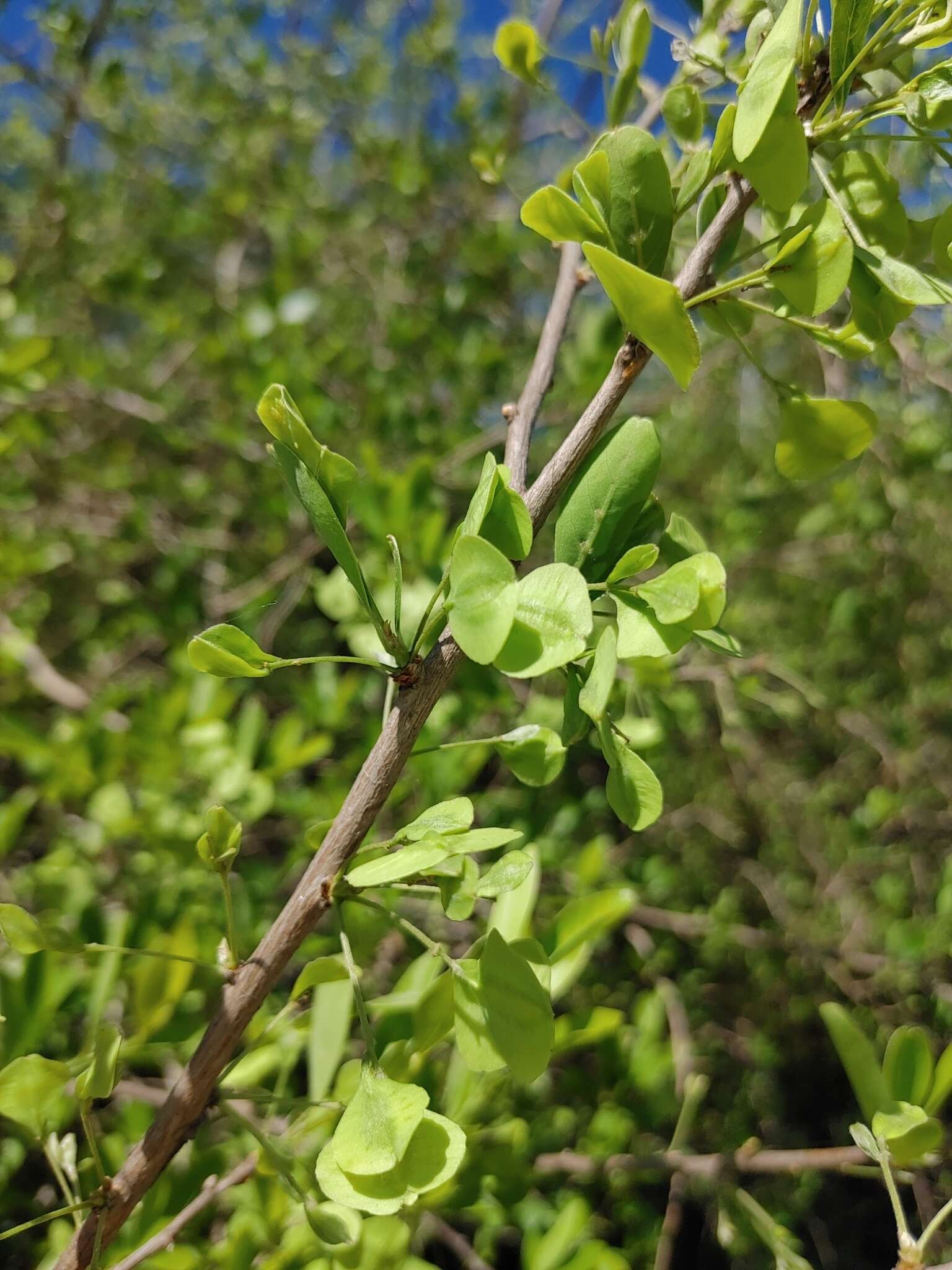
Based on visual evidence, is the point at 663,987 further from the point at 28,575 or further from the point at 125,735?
the point at 28,575

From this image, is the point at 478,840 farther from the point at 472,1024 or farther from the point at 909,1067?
the point at 909,1067

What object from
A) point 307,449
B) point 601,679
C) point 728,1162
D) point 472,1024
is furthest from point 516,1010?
point 728,1162

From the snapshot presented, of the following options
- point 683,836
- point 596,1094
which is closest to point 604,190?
point 596,1094

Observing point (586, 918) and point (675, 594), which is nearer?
point (675, 594)

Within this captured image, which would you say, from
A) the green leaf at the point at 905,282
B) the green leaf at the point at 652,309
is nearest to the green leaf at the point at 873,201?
the green leaf at the point at 905,282

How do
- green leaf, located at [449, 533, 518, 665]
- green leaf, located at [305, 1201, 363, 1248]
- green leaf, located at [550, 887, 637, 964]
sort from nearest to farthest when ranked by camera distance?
green leaf, located at [449, 533, 518, 665]
green leaf, located at [305, 1201, 363, 1248]
green leaf, located at [550, 887, 637, 964]

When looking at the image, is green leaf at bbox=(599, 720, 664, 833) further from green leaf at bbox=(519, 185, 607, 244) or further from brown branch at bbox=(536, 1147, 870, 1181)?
brown branch at bbox=(536, 1147, 870, 1181)

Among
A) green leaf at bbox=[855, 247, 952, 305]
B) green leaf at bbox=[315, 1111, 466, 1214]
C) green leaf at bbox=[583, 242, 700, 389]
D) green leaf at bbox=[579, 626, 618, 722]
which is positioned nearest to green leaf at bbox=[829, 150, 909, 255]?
green leaf at bbox=[855, 247, 952, 305]
